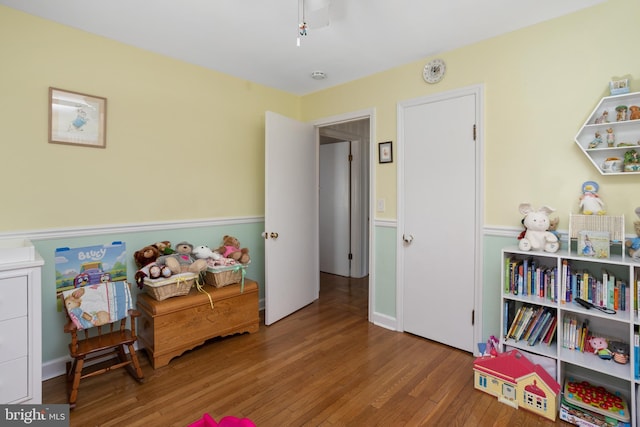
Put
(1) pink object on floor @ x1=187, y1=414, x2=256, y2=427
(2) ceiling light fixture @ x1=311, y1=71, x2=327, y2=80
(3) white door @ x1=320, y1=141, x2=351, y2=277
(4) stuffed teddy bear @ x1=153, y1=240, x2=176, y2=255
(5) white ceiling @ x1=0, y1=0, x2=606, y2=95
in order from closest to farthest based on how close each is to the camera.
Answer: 1. (1) pink object on floor @ x1=187, y1=414, x2=256, y2=427
2. (5) white ceiling @ x1=0, y1=0, x2=606, y2=95
3. (4) stuffed teddy bear @ x1=153, y1=240, x2=176, y2=255
4. (2) ceiling light fixture @ x1=311, y1=71, x2=327, y2=80
5. (3) white door @ x1=320, y1=141, x2=351, y2=277

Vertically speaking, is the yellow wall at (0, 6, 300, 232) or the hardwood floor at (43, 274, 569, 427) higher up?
the yellow wall at (0, 6, 300, 232)

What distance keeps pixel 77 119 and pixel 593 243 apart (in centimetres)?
337

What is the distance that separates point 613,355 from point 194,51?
3.48 metres

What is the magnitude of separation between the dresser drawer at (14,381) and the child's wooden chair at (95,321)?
0.25m

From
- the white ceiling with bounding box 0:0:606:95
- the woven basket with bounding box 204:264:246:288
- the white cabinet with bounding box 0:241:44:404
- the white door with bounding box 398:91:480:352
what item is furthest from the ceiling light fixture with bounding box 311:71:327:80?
the white cabinet with bounding box 0:241:44:404

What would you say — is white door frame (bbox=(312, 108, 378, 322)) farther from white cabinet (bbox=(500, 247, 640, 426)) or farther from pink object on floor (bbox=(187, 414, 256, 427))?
pink object on floor (bbox=(187, 414, 256, 427))

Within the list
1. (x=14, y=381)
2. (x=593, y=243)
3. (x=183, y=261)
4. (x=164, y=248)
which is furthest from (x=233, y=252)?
(x=593, y=243)

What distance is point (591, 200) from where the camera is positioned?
1.93 m

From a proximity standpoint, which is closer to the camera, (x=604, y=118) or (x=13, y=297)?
(x=13, y=297)

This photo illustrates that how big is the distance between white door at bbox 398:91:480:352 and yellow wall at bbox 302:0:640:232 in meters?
0.14

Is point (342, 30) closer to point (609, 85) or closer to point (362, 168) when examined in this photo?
point (609, 85)

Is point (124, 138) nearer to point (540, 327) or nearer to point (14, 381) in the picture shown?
point (14, 381)

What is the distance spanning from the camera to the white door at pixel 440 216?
252 centimetres

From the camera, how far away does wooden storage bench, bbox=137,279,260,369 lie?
2.31 metres
